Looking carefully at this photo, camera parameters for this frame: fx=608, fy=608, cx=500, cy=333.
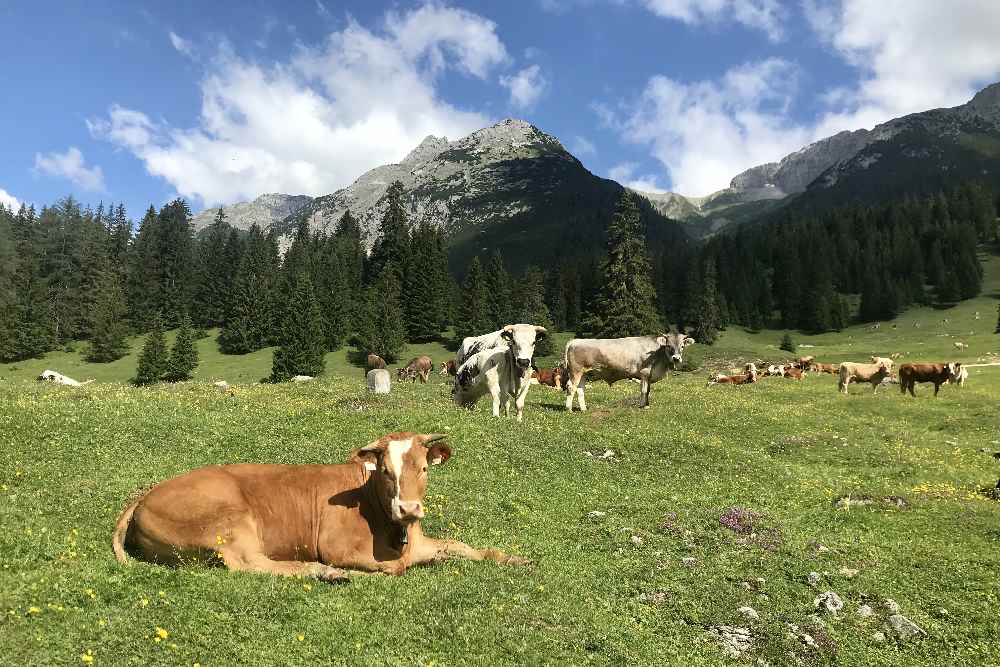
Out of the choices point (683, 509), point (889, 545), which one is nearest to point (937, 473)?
point (889, 545)

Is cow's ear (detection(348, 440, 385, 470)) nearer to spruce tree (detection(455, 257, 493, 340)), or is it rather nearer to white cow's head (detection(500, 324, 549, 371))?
white cow's head (detection(500, 324, 549, 371))

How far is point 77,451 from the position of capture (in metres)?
14.2

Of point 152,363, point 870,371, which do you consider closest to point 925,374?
point 870,371

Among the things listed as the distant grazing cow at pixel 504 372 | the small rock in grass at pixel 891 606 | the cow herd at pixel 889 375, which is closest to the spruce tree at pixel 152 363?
the distant grazing cow at pixel 504 372

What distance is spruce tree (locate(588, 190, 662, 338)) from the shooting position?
6981 centimetres

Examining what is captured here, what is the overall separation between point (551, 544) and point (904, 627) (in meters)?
5.62

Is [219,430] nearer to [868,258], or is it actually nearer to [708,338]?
[708,338]

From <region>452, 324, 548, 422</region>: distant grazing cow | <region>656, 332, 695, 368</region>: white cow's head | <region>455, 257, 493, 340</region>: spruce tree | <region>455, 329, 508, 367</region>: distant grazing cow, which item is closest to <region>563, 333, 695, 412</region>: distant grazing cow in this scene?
<region>656, 332, 695, 368</region>: white cow's head

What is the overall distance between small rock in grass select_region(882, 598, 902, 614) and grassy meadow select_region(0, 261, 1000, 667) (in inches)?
5.4

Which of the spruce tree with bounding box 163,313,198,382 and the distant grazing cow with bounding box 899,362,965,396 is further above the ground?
the spruce tree with bounding box 163,313,198,382

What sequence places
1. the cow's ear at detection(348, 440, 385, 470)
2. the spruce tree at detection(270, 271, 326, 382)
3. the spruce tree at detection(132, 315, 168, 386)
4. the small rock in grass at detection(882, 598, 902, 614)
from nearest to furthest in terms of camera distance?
the cow's ear at detection(348, 440, 385, 470) < the small rock in grass at detection(882, 598, 902, 614) < the spruce tree at detection(270, 271, 326, 382) < the spruce tree at detection(132, 315, 168, 386)

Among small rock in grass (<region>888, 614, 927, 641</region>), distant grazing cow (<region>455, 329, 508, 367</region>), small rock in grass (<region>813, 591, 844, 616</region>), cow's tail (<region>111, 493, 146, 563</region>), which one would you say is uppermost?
distant grazing cow (<region>455, 329, 508, 367</region>)

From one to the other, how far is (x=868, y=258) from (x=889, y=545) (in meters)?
178

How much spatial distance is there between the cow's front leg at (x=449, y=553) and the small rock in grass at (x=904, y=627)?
5.56 metres
